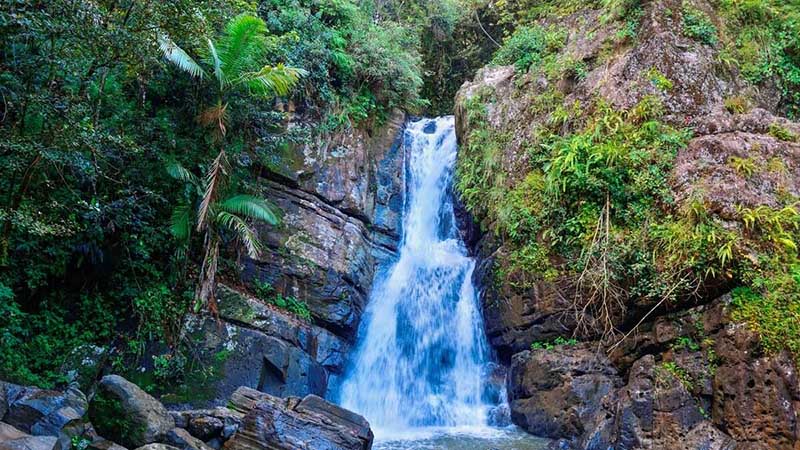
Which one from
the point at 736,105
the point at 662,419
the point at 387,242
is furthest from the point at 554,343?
the point at 736,105

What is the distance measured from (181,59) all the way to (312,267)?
4548 millimetres

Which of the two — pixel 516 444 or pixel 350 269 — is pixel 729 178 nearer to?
pixel 516 444

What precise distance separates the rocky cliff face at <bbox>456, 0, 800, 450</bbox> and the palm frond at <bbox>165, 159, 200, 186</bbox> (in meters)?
5.88

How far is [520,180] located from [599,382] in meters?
4.32

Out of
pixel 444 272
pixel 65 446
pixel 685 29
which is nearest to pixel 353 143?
pixel 444 272

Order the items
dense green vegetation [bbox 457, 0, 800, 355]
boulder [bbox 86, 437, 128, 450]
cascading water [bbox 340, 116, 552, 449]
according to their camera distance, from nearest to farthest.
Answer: boulder [bbox 86, 437, 128, 450], dense green vegetation [bbox 457, 0, 800, 355], cascading water [bbox 340, 116, 552, 449]

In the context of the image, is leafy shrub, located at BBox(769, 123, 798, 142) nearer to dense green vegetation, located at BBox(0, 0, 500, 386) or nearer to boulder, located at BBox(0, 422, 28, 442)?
dense green vegetation, located at BBox(0, 0, 500, 386)

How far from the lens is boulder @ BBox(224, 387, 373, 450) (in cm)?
590

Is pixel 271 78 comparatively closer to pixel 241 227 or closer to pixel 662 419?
pixel 241 227

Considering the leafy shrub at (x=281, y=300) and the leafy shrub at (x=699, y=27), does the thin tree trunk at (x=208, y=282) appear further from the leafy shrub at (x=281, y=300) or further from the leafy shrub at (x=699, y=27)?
the leafy shrub at (x=699, y=27)

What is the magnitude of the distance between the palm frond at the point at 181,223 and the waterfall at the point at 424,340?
409 cm

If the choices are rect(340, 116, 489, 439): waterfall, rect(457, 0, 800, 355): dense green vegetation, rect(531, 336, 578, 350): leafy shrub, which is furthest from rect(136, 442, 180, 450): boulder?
rect(457, 0, 800, 355): dense green vegetation

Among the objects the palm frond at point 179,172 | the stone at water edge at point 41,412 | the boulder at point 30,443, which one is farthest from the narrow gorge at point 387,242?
the boulder at point 30,443

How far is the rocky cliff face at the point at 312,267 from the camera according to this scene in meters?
8.91
